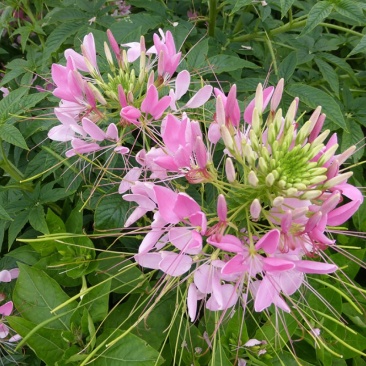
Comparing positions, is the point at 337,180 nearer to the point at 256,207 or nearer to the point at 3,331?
the point at 256,207

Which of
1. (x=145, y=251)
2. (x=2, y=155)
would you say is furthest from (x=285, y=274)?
(x=2, y=155)

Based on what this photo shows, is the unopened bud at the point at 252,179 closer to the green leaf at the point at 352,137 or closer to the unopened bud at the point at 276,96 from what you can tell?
the unopened bud at the point at 276,96

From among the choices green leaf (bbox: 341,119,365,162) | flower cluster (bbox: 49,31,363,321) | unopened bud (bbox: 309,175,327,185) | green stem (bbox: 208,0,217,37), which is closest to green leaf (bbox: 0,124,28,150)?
flower cluster (bbox: 49,31,363,321)

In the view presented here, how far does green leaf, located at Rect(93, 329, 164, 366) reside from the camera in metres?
Result: 0.94

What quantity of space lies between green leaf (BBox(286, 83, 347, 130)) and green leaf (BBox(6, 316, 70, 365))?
0.89m

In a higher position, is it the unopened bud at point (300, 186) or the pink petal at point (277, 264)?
the unopened bud at point (300, 186)

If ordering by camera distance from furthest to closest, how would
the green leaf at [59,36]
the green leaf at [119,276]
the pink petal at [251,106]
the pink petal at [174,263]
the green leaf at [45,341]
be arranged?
the green leaf at [59,36] → the green leaf at [119,276] → the green leaf at [45,341] → the pink petal at [251,106] → the pink petal at [174,263]

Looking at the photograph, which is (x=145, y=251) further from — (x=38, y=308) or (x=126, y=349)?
(x=38, y=308)

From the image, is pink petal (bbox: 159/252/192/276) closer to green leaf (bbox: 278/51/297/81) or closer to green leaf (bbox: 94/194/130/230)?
green leaf (bbox: 94/194/130/230)

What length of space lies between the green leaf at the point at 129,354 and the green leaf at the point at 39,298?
16cm

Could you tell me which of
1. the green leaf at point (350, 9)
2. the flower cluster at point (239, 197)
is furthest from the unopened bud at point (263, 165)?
the green leaf at point (350, 9)

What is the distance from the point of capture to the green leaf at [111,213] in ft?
3.47

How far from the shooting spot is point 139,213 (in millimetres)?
896

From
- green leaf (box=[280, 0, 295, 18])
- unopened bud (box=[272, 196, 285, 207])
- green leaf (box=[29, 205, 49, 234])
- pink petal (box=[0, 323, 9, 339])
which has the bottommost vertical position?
pink petal (box=[0, 323, 9, 339])
